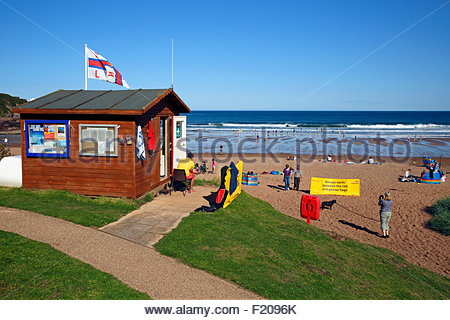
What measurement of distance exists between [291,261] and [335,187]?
456 inches

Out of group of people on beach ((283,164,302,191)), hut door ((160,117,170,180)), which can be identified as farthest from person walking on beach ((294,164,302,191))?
hut door ((160,117,170,180))

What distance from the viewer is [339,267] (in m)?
7.57

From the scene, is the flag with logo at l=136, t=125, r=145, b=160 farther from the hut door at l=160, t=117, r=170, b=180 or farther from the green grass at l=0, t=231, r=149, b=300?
the green grass at l=0, t=231, r=149, b=300

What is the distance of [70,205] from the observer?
980cm

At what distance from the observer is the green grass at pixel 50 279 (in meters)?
4.90

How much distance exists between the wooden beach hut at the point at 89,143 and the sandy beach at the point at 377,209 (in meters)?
7.20

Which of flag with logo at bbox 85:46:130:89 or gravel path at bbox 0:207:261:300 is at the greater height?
flag with logo at bbox 85:46:130:89

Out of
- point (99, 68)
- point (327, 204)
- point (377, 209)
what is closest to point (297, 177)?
point (327, 204)

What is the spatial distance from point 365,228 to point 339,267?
6.06 m

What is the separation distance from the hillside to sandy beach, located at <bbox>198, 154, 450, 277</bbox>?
68597mm

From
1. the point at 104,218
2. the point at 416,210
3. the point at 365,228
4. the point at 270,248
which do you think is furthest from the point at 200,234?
the point at 416,210

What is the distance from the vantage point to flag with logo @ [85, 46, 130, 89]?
12.4 meters

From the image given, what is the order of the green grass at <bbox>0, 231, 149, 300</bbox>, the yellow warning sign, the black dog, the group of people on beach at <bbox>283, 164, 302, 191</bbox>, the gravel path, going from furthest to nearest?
the group of people on beach at <bbox>283, 164, 302, 191</bbox>, the yellow warning sign, the black dog, the gravel path, the green grass at <bbox>0, 231, 149, 300</bbox>

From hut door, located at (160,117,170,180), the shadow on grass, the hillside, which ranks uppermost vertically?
the hillside
